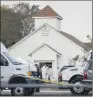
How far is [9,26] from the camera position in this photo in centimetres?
6550

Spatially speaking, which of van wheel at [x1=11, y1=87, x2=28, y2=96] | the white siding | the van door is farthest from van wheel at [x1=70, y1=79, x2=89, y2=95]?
the white siding

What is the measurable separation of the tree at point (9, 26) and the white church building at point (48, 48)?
1435 cm

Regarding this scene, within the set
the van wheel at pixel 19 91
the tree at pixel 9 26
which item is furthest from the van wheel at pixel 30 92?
the tree at pixel 9 26

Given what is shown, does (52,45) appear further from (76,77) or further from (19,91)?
(19,91)

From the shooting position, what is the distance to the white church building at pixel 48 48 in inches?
1919

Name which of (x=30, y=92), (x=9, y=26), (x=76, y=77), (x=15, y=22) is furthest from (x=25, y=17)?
(x=30, y=92)

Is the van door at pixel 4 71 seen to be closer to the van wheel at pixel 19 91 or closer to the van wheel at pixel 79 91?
the van wheel at pixel 19 91

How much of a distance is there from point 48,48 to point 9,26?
17.9 metres

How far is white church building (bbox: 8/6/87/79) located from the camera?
4875cm

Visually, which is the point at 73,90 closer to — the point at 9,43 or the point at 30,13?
the point at 9,43

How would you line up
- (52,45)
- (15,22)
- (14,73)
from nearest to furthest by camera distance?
(14,73)
(52,45)
(15,22)

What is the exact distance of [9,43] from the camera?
6531 centimetres

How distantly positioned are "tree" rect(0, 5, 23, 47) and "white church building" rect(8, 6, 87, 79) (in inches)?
565

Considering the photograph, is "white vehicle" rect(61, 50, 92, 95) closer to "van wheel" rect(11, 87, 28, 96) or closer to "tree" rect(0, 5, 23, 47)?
"van wheel" rect(11, 87, 28, 96)
